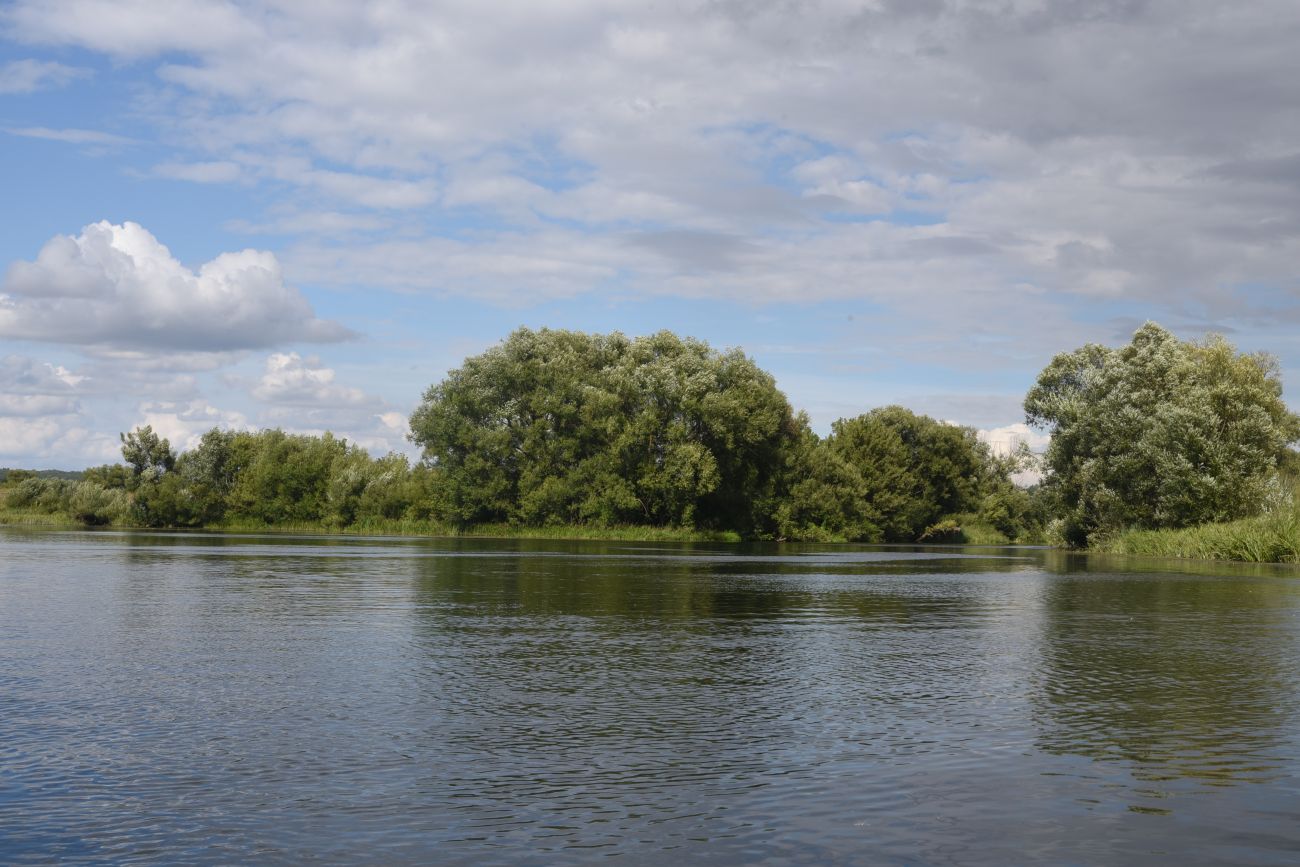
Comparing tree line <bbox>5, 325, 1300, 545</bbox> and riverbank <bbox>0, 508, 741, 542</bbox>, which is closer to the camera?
tree line <bbox>5, 325, 1300, 545</bbox>

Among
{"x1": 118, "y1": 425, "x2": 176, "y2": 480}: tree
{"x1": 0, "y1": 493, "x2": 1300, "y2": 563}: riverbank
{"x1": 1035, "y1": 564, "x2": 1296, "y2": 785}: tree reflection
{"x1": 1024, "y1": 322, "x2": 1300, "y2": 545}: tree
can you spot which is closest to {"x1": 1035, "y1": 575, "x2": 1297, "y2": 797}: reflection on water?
{"x1": 1035, "y1": 564, "x2": 1296, "y2": 785}: tree reflection

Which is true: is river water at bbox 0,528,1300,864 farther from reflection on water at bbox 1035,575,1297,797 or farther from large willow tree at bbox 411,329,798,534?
large willow tree at bbox 411,329,798,534

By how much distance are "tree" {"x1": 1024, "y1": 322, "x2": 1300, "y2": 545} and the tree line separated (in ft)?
0.49

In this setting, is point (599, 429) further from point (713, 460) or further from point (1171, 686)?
point (1171, 686)

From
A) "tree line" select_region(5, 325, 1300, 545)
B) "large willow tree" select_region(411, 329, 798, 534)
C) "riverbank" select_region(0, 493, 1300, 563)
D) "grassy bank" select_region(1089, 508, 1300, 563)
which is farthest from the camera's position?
"large willow tree" select_region(411, 329, 798, 534)

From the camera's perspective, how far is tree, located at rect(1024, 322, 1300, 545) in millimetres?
61125

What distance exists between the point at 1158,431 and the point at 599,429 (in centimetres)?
4422

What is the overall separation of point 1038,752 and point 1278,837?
10.1ft

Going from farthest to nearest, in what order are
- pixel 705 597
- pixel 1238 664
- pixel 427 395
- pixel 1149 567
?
pixel 427 395, pixel 1149 567, pixel 705 597, pixel 1238 664

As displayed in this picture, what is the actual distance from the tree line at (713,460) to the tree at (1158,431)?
0.49 ft

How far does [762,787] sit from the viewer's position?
32.8 feet

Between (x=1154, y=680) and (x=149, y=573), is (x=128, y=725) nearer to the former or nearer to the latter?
(x=1154, y=680)

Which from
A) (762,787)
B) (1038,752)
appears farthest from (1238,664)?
(762,787)

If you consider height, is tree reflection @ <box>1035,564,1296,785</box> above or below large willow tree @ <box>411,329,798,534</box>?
below
